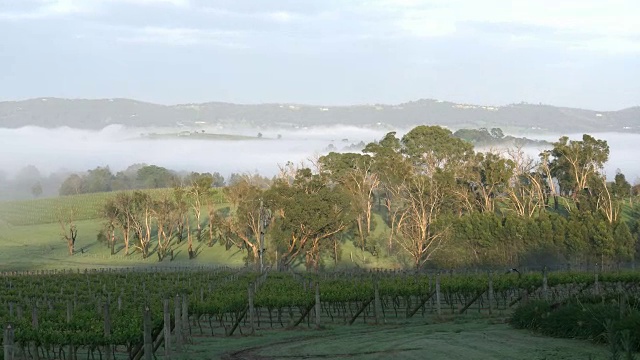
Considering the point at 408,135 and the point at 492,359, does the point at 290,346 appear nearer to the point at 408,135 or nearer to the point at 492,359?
the point at 492,359

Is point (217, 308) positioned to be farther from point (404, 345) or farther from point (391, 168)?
point (391, 168)

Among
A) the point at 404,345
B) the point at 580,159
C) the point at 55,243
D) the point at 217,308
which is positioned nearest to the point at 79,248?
the point at 55,243

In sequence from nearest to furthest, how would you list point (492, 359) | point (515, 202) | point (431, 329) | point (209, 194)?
point (492, 359)
point (431, 329)
point (515, 202)
point (209, 194)

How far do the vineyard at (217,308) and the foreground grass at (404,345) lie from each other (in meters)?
1.27

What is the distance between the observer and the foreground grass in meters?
21.6

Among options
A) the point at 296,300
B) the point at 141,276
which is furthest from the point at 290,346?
the point at 141,276

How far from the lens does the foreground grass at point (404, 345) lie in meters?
21.6

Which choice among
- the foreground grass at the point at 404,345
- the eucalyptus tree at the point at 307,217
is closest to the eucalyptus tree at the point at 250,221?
the eucalyptus tree at the point at 307,217

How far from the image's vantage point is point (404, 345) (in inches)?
911

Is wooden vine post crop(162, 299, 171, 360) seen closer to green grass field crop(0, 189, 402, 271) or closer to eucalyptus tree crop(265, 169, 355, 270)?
eucalyptus tree crop(265, 169, 355, 270)

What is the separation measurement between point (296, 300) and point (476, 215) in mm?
39689

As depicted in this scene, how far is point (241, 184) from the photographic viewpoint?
8862cm

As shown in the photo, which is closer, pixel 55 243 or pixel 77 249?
pixel 77 249

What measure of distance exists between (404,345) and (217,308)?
9.36 m
